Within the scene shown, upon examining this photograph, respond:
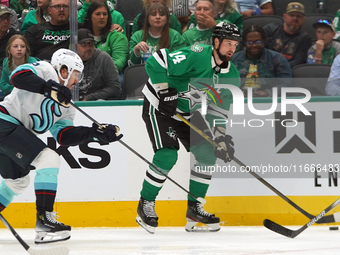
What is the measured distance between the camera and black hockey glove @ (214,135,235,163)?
367 centimetres

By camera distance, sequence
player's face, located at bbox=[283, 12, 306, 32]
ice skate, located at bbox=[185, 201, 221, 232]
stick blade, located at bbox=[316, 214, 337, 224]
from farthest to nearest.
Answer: player's face, located at bbox=[283, 12, 306, 32] → ice skate, located at bbox=[185, 201, 221, 232] → stick blade, located at bbox=[316, 214, 337, 224]

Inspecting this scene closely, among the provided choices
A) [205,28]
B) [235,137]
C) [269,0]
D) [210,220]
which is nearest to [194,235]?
[210,220]

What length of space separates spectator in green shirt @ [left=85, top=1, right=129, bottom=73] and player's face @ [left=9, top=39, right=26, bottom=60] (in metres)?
0.53

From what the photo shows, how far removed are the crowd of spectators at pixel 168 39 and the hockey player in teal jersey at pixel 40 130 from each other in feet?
2.97

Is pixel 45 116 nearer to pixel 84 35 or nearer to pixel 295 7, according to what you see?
pixel 84 35

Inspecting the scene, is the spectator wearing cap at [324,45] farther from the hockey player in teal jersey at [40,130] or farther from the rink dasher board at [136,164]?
the hockey player in teal jersey at [40,130]

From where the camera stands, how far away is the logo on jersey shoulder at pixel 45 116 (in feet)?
10.6

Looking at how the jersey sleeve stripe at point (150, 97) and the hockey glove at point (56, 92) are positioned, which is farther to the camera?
the jersey sleeve stripe at point (150, 97)

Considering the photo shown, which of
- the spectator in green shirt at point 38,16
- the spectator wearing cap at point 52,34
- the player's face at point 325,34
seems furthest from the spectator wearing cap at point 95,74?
the player's face at point 325,34

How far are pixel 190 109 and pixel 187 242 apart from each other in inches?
38.5

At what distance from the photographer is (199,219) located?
3836mm

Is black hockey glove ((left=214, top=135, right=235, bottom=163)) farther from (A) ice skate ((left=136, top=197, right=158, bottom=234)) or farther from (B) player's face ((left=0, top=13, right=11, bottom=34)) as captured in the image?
(B) player's face ((left=0, top=13, right=11, bottom=34))

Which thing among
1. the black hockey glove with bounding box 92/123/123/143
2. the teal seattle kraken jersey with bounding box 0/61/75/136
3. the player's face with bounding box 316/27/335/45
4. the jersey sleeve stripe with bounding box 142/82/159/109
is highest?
the player's face with bounding box 316/27/335/45

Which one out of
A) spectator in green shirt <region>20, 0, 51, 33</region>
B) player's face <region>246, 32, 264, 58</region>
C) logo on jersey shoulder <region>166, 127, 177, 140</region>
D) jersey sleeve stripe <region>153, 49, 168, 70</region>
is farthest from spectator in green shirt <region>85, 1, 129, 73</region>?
player's face <region>246, 32, 264, 58</region>
